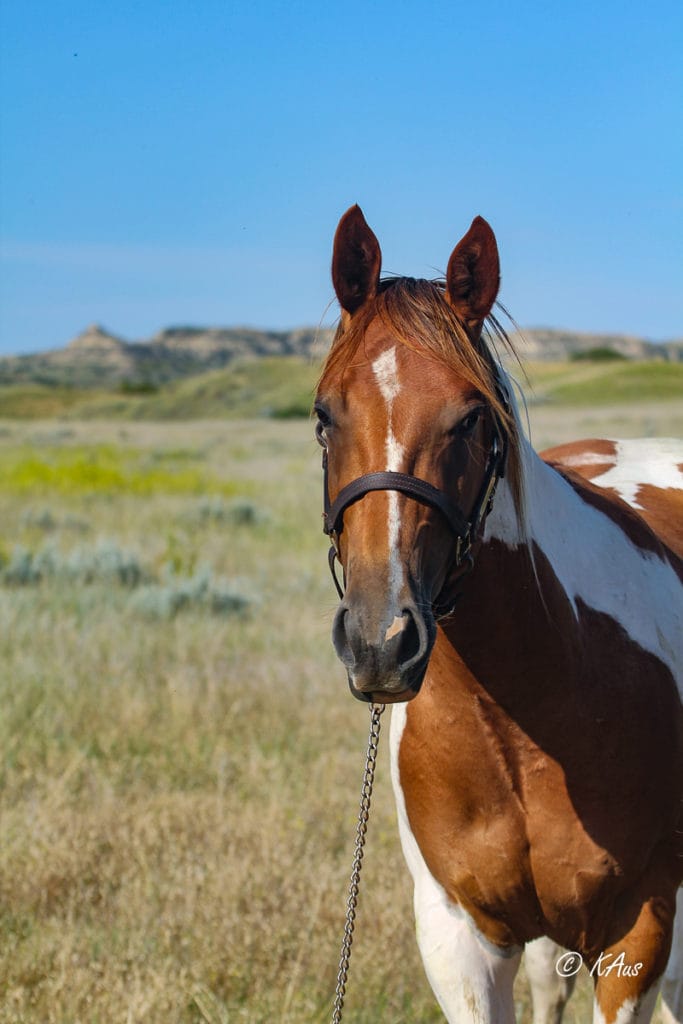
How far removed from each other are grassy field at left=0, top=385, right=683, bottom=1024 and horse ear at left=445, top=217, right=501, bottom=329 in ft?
1.66

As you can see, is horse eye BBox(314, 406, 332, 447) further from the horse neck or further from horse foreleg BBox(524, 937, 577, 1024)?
horse foreleg BBox(524, 937, 577, 1024)

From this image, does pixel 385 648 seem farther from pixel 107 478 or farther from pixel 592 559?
pixel 107 478

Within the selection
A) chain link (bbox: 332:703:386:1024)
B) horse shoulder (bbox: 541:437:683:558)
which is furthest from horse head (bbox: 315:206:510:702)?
horse shoulder (bbox: 541:437:683:558)

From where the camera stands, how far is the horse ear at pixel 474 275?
218cm

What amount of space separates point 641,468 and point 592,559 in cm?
140

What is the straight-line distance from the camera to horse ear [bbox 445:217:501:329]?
2184mm

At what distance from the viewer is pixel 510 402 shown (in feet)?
7.66

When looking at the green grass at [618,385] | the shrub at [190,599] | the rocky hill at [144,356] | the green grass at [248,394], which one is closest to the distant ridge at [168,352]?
the rocky hill at [144,356]

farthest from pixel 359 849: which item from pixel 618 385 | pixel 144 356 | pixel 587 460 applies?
pixel 144 356

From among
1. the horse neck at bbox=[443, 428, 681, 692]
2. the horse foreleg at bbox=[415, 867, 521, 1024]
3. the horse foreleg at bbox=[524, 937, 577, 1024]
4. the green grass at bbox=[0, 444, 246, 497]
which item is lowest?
the horse foreleg at bbox=[524, 937, 577, 1024]

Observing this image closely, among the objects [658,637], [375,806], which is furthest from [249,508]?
[658,637]

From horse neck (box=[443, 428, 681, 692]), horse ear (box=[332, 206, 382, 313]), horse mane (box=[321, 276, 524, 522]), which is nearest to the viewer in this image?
horse mane (box=[321, 276, 524, 522])

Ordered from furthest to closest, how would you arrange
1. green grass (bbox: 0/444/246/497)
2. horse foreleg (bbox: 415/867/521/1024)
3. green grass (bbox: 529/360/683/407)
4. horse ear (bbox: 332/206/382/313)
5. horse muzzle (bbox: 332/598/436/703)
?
green grass (bbox: 529/360/683/407), green grass (bbox: 0/444/246/497), horse foreleg (bbox: 415/867/521/1024), horse ear (bbox: 332/206/382/313), horse muzzle (bbox: 332/598/436/703)

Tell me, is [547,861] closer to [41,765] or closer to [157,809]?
[157,809]
